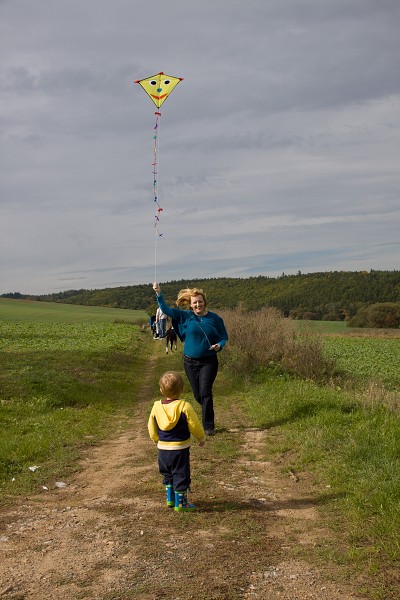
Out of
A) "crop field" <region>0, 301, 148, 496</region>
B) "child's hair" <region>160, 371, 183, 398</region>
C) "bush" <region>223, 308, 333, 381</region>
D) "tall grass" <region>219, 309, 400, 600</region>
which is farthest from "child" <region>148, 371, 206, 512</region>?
"bush" <region>223, 308, 333, 381</region>

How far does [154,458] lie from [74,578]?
3343 millimetres

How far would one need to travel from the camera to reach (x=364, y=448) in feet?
21.1

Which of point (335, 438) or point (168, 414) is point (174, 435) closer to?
point (168, 414)

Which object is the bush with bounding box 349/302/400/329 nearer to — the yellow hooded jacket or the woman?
the woman

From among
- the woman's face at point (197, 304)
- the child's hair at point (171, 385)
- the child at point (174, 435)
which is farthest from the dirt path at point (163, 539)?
the woman's face at point (197, 304)

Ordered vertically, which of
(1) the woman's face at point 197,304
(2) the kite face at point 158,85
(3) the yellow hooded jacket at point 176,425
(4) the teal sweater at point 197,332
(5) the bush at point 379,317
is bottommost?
(5) the bush at point 379,317

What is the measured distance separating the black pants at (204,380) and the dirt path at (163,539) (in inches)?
57.3

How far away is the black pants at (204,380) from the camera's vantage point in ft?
26.9

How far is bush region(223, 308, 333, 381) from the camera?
50.2 feet

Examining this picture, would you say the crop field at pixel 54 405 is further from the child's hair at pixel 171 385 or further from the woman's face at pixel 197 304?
the woman's face at pixel 197 304

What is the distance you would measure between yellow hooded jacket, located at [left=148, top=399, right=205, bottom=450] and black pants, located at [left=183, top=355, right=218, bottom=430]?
2698 millimetres

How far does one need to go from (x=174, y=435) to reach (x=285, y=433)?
3.37m

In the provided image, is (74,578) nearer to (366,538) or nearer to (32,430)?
(366,538)

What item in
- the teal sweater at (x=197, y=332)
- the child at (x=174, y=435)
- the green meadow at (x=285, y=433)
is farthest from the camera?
the teal sweater at (x=197, y=332)
